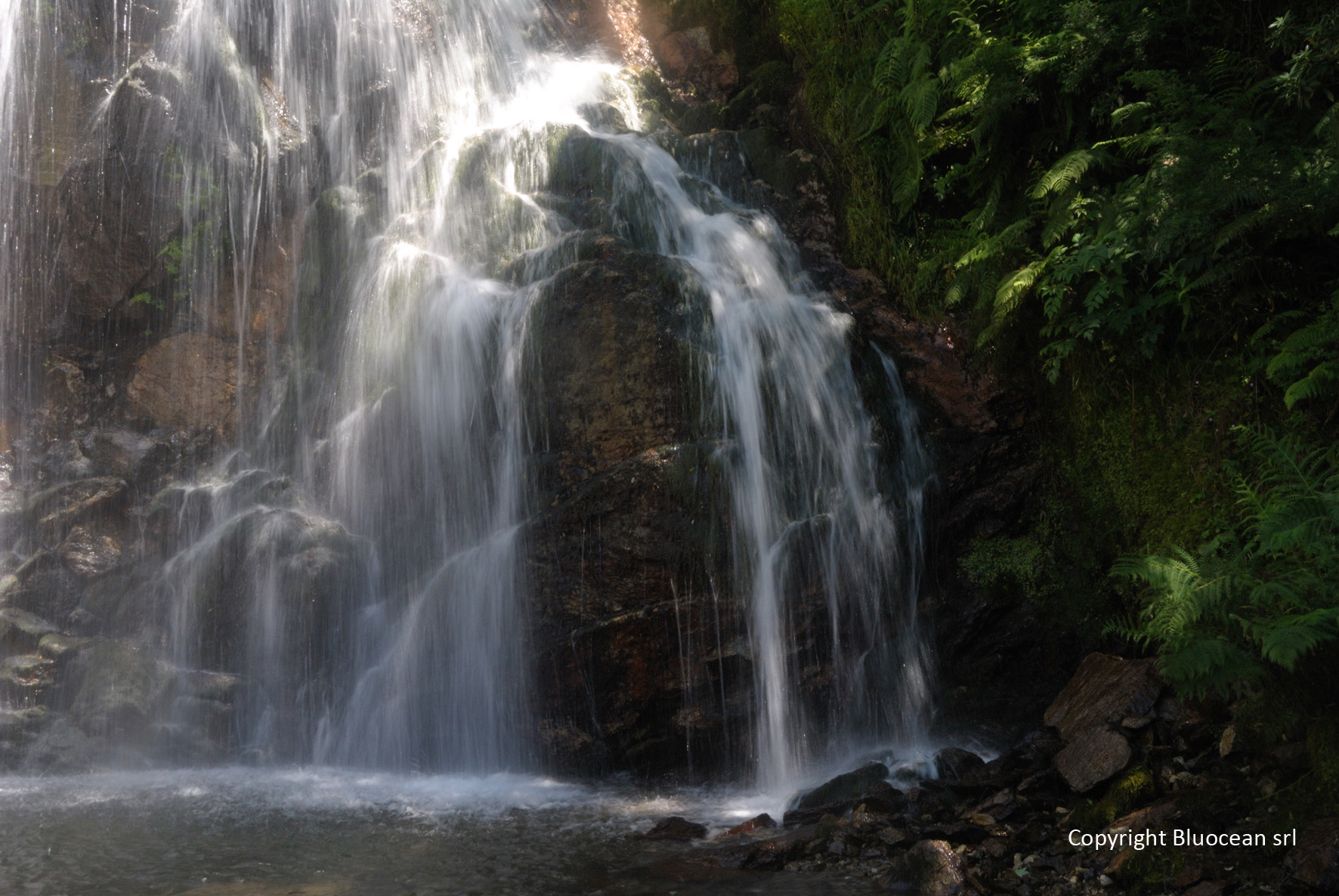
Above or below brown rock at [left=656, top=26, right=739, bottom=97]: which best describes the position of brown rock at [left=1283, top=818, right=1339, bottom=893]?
below

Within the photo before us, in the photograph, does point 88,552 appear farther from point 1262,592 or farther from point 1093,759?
point 1262,592

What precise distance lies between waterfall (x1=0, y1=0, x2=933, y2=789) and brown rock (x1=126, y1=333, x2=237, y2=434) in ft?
0.67

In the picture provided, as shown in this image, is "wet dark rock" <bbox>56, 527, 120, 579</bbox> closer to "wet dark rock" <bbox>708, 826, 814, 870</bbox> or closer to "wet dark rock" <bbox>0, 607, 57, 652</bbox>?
"wet dark rock" <bbox>0, 607, 57, 652</bbox>

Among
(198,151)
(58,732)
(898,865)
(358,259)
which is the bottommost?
(898,865)

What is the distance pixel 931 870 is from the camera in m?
4.65

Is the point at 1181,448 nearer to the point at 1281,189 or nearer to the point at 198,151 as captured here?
the point at 1281,189

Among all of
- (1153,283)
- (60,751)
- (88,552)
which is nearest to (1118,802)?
(1153,283)

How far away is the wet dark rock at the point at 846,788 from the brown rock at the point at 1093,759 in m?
1.09

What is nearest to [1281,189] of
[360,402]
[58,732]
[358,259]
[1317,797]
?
[1317,797]

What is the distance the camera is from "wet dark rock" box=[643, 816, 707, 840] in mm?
5680

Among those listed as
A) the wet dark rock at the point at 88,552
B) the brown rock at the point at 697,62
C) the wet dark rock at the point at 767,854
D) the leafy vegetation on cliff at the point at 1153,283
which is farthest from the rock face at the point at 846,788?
the brown rock at the point at 697,62

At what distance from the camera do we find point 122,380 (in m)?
9.88

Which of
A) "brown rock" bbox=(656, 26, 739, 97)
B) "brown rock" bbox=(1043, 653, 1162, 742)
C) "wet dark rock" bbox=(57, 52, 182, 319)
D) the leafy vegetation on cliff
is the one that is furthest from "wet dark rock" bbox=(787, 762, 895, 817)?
"brown rock" bbox=(656, 26, 739, 97)

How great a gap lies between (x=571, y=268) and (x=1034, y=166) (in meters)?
4.01
